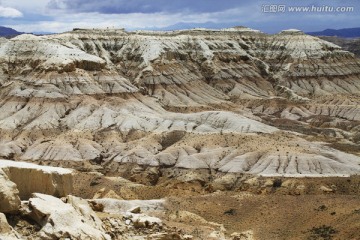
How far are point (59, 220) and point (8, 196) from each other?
2.53 meters

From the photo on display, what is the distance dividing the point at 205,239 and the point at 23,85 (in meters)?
95.8

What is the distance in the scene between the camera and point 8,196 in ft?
78.5

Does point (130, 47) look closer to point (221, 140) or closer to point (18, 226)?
point (221, 140)

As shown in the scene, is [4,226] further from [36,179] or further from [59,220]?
[36,179]

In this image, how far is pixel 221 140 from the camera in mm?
90438

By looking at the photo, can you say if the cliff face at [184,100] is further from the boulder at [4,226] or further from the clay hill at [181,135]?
the boulder at [4,226]

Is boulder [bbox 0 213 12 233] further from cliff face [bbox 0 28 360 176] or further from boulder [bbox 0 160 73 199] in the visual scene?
cliff face [bbox 0 28 360 176]

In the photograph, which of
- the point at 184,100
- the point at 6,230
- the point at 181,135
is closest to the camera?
the point at 6,230

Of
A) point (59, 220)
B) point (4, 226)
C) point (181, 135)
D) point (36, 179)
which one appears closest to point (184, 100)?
point (181, 135)

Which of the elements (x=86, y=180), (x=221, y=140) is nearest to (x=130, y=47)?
(x=221, y=140)

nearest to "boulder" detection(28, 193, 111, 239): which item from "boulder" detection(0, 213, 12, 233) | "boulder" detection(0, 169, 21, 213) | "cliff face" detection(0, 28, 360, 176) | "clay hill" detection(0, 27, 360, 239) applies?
"clay hill" detection(0, 27, 360, 239)

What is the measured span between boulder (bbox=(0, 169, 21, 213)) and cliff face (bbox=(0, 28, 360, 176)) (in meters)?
52.7

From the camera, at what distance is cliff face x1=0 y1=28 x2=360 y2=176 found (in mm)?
87125

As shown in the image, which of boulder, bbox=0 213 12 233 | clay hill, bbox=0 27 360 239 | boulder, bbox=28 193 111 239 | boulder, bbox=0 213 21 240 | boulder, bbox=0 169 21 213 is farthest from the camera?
clay hill, bbox=0 27 360 239
